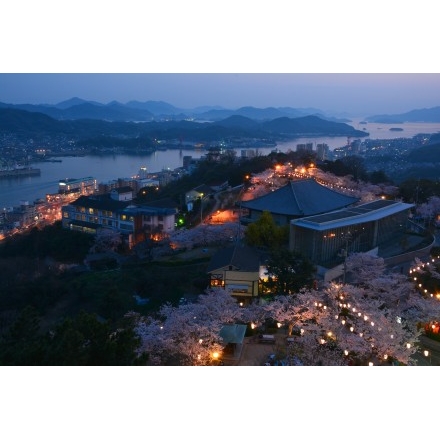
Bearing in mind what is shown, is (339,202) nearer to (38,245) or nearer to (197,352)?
(197,352)

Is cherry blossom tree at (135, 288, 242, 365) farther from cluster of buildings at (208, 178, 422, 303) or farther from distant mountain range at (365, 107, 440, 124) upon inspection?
distant mountain range at (365, 107, 440, 124)

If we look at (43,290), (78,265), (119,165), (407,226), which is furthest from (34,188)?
(407,226)

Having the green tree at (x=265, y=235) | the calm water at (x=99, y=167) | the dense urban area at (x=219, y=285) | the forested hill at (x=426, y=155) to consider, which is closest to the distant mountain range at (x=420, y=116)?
the calm water at (x=99, y=167)

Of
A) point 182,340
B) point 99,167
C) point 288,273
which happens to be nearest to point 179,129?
point 99,167

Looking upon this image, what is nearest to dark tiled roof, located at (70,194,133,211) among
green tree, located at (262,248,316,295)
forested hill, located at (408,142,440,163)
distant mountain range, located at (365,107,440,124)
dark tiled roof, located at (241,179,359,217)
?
dark tiled roof, located at (241,179,359,217)

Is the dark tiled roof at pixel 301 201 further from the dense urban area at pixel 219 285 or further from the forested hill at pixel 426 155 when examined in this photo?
the forested hill at pixel 426 155

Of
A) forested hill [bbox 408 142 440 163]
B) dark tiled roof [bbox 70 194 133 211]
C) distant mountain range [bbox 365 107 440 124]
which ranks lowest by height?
dark tiled roof [bbox 70 194 133 211]
